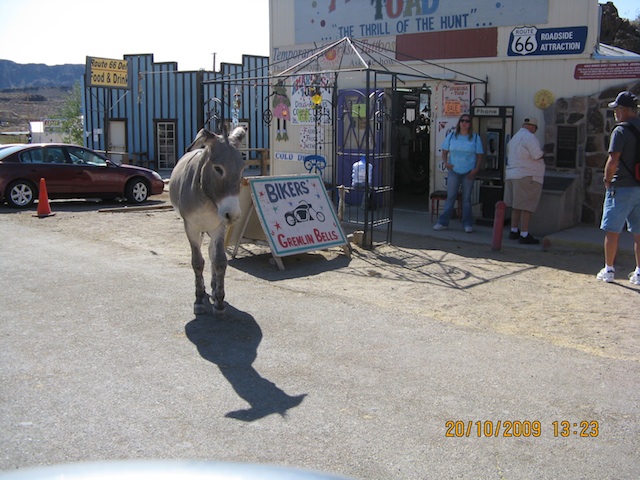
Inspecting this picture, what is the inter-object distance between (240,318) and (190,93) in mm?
24209

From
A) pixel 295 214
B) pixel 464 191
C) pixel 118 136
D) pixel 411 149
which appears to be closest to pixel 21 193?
pixel 295 214

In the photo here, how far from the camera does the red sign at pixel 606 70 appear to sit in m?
11.8

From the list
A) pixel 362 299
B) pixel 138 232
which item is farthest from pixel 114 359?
pixel 138 232

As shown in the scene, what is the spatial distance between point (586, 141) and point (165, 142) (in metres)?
21.5

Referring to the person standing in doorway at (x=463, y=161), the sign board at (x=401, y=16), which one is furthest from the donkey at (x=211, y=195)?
the sign board at (x=401, y=16)

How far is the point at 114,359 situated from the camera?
19.9ft

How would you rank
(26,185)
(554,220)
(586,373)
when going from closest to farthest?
(586,373), (554,220), (26,185)

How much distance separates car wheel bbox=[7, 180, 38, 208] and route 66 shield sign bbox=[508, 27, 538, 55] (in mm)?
11109

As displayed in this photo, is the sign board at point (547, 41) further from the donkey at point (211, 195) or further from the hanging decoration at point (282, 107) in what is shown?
the donkey at point (211, 195)

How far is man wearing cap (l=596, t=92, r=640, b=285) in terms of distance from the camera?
28.4 ft

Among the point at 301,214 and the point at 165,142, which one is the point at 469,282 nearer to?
the point at 301,214

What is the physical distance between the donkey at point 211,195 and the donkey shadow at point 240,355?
0.27 metres

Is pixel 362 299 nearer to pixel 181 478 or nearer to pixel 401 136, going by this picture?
pixel 181 478

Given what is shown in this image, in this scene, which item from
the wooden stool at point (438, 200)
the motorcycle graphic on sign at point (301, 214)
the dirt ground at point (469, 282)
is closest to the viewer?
the dirt ground at point (469, 282)
